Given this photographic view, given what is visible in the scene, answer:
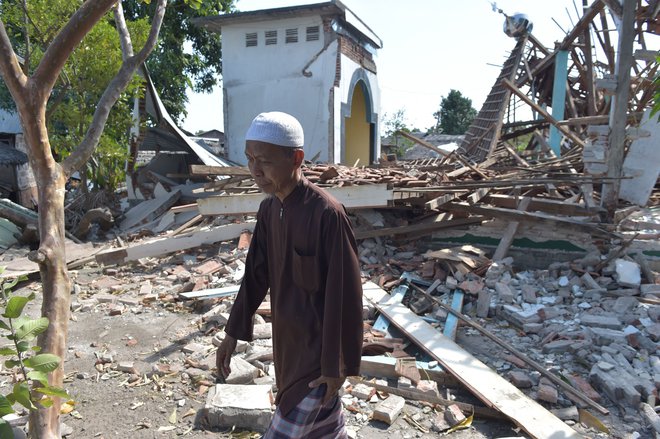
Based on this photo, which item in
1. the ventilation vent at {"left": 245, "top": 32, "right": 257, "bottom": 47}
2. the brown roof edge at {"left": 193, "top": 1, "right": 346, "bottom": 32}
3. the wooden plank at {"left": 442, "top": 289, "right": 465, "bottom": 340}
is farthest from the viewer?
the ventilation vent at {"left": 245, "top": 32, "right": 257, "bottom": 47}

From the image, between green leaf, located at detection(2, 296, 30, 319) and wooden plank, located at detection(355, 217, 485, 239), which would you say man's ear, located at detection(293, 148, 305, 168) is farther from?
wooden plank, located at detection(355, 217, 485, 239)

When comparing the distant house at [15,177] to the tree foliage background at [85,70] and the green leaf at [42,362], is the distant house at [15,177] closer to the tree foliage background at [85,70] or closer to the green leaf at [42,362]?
the tree foliage background at [85,70]

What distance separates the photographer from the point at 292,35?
13.7 m

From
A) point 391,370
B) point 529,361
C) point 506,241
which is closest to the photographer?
point 391,370

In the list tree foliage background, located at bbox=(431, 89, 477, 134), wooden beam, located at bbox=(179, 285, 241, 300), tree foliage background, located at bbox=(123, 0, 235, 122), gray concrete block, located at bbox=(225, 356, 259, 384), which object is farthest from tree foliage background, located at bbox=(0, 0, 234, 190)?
Result: tree foliage background, located at bbox=(431, 89, 477, 134)

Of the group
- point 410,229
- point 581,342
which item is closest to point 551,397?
point 581,342

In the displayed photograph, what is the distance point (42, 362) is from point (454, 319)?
4.19 metres

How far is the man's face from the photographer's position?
79.8 inches

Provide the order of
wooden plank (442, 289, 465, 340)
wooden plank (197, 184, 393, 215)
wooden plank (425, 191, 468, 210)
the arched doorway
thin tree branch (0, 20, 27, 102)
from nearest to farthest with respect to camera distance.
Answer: thin tree branch (0, 20, 27, 102)
wooden plank (442, 289, 465, 340)
wooden plank (425, 191, 468, 210)
wooden plank (197, 184, 393, 215)
the arched doorway

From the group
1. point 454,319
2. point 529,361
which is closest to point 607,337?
point 529,361

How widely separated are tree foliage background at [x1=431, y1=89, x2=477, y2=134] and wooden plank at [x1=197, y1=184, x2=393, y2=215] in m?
33.2

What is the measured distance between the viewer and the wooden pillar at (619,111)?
6219 millimetres

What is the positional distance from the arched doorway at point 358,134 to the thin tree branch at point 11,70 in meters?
15.2

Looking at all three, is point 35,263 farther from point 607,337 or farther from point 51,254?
point 607,337
